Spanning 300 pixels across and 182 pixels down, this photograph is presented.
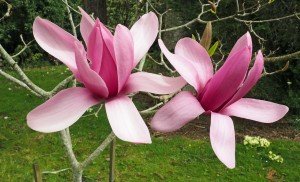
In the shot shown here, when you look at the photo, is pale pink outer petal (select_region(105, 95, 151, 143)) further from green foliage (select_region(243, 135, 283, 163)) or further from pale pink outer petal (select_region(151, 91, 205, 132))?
green foliage (select_region(243, 135, 283, 163))

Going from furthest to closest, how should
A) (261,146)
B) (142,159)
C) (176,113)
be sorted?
(261,146) → (142,159) → (176,113)

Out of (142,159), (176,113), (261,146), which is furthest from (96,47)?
(261,146)

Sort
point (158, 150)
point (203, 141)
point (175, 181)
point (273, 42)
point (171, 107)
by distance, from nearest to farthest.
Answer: point (171, 107) → point (175, 181) → point (158, 150) → point (203, 141) → point (273, 42)

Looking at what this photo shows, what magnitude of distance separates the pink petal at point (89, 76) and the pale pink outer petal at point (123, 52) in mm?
24

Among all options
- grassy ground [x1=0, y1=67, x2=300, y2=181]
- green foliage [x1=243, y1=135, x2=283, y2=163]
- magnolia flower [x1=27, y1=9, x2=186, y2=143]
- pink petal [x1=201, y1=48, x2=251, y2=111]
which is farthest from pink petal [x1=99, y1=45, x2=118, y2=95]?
green foliage [x1=243, y1=135, x2=283, y2=163]

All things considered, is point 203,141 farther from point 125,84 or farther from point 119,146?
point 125,84

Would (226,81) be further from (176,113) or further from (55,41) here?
(55,41)

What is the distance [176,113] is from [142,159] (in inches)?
155

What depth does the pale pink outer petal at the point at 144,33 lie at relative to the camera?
0.58 meters

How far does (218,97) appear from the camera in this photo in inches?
21.0

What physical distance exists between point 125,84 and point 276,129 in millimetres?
5160

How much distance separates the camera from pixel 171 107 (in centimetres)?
48

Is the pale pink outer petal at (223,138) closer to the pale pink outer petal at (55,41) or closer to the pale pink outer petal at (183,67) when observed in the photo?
the pale pink outer petal at (183,67)

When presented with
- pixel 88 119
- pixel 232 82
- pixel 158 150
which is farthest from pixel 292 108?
pixel 232 82
